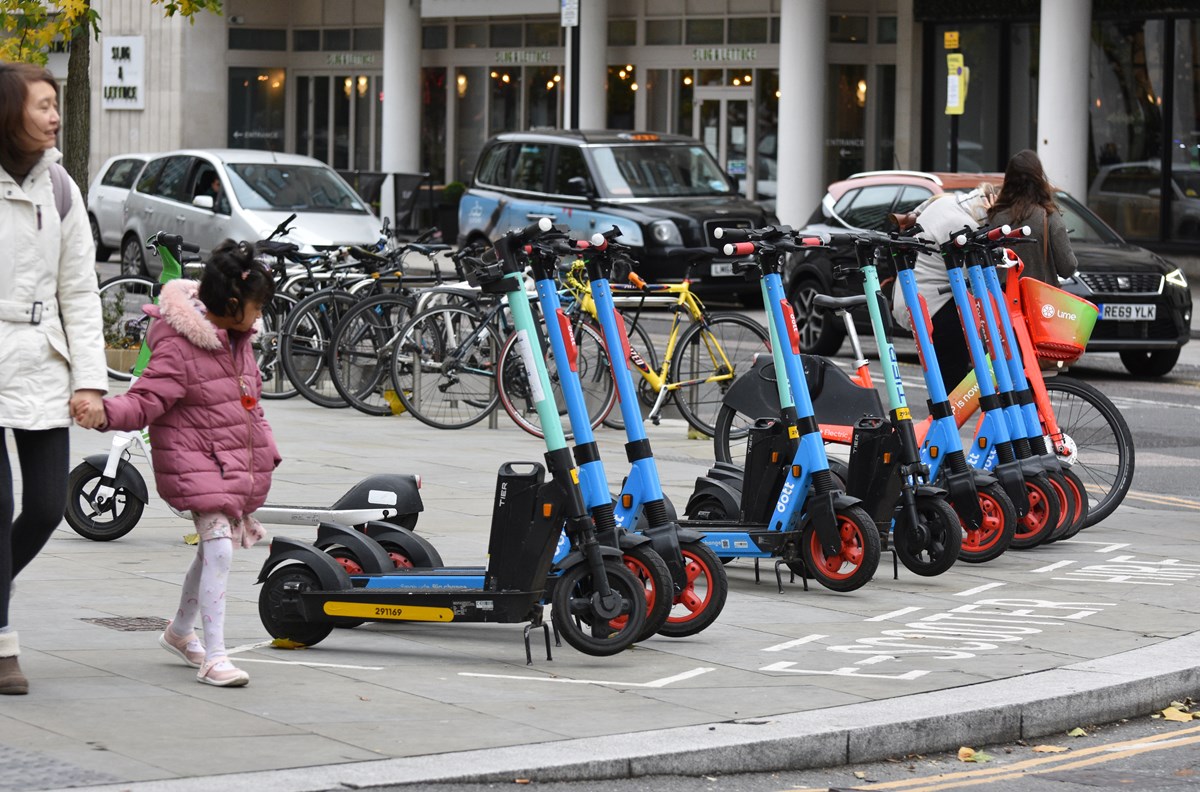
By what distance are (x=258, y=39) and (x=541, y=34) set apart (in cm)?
744

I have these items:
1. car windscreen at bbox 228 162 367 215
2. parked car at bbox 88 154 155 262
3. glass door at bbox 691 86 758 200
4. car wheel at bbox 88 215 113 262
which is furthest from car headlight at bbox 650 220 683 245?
glass door at bbox 691 86 758 200

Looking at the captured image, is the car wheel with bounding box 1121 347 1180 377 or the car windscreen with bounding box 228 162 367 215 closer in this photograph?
the car wheel with bounding box 1121 347 1180 377

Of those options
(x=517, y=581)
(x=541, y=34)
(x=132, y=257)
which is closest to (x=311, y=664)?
(x=517, y=581)

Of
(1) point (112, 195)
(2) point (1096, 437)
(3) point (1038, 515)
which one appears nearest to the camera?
(3) point (1038, 515)

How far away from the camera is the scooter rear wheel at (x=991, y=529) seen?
27.8 feet

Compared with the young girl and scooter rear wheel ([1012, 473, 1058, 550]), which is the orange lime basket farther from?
the young girl

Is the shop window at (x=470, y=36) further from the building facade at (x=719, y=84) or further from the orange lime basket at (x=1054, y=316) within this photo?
the orange lime basket at (x=1054, y=316)

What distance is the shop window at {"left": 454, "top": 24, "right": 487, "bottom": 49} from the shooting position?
38469 millimetres

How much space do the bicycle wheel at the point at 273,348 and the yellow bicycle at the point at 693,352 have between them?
2.61 metres

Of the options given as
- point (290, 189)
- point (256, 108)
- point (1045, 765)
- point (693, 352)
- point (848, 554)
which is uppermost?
point (256, 108)

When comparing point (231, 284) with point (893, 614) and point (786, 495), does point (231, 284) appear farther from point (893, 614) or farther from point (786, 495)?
point (893, 614)

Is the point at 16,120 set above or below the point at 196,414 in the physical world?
above

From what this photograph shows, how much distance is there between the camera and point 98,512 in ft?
28.3

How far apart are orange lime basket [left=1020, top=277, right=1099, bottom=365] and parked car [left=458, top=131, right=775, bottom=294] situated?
39.8 ft
